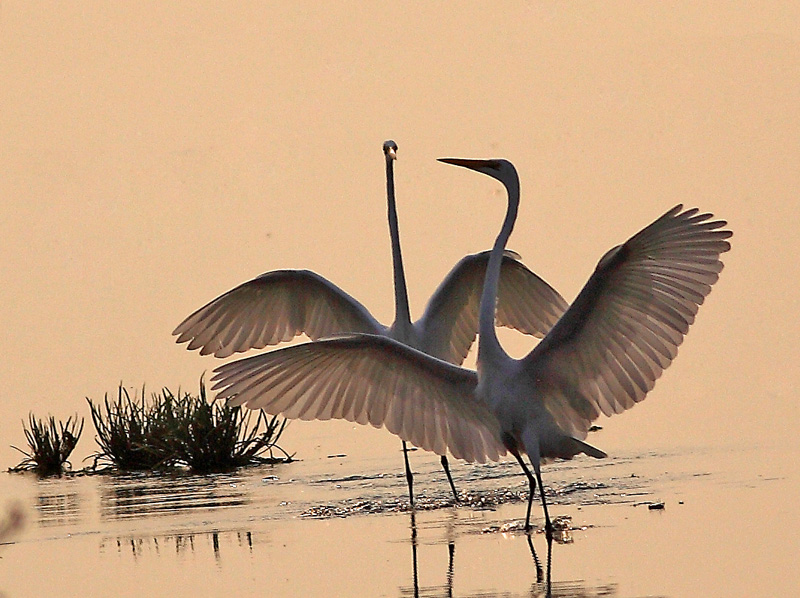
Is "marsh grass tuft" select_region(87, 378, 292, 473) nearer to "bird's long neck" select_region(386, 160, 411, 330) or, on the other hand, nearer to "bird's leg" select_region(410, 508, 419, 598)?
"bird's long neck" select_region(386, 160, 411, 330)

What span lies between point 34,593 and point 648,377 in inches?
135

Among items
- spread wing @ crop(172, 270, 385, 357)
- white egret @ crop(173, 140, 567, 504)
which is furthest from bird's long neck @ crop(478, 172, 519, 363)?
spread wing @ crop(172, 270, 385, 357)

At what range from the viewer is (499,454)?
8.64 metres

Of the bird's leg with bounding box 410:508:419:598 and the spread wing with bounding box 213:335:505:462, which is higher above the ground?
the spread wing with bounding box 213:335:505:462

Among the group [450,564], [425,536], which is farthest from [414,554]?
[425,536]

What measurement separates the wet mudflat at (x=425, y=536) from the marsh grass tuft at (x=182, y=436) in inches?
50.4

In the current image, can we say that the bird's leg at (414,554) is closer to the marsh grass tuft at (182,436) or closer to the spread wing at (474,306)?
the spread wing at (474,306)

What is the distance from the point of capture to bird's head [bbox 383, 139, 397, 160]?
11.8 meters

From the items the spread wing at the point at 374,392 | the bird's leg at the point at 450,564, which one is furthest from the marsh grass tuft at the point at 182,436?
the bird's leg at the point at 450,564

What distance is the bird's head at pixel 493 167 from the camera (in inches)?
336

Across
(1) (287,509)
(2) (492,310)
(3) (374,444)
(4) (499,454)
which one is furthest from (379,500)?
(3) (374,444)

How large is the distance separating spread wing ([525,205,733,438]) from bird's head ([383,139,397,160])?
3.97 metres

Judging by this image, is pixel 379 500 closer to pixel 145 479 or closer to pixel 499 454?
pixel 499 454

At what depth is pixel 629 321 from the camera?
7777 millimetres
